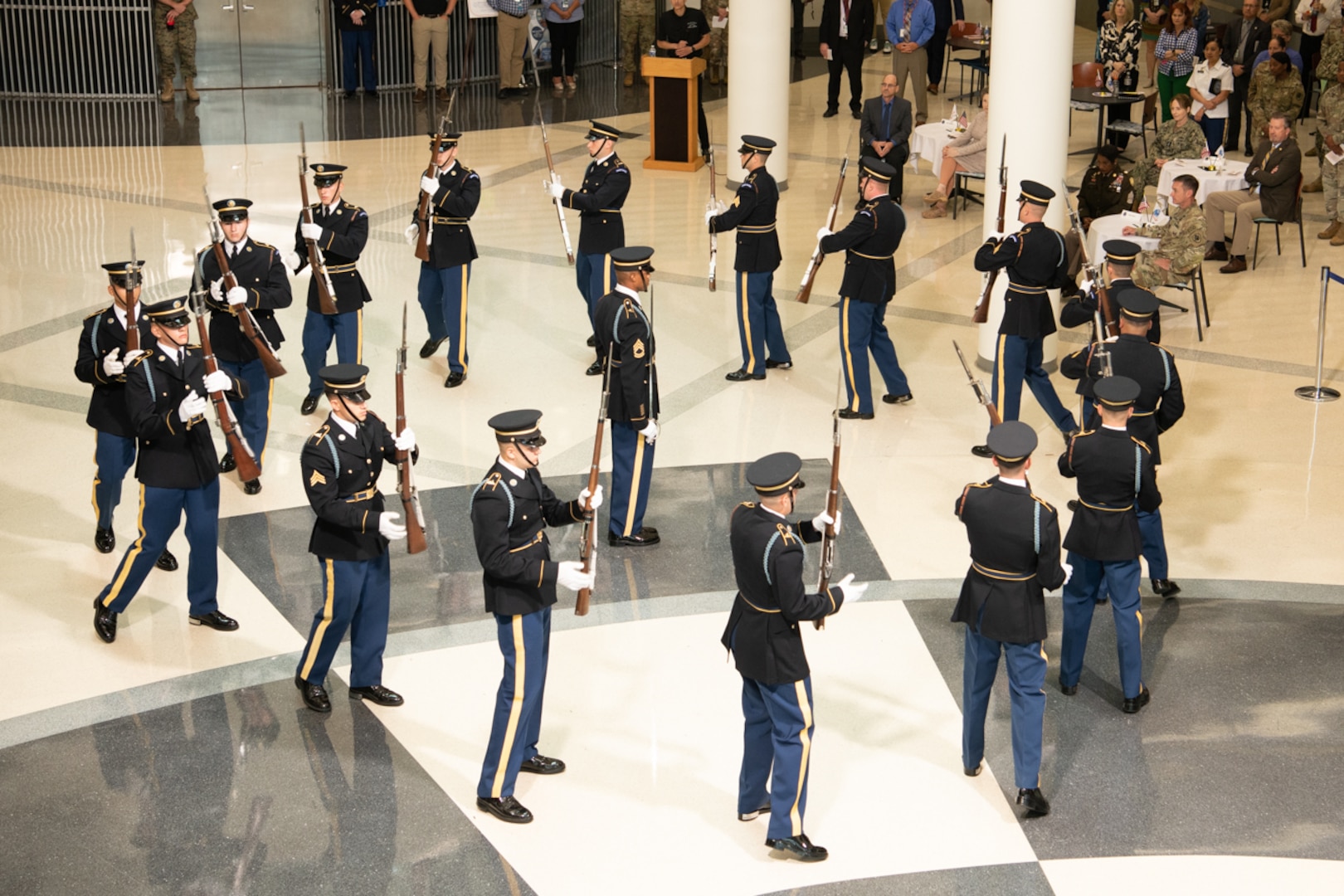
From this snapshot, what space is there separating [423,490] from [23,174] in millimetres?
8602

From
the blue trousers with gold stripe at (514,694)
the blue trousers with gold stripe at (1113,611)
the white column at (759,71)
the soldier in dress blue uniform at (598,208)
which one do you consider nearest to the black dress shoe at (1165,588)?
the blue trousers with gold stripe at (1113,611)

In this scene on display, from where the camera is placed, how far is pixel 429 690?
6.75 meters

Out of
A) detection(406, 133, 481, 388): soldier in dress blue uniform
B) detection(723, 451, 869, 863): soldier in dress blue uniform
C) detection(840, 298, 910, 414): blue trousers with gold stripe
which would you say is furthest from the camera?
detection(406, 133, 481, 388): soldier in dress blue uniform

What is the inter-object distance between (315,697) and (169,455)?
1.33 meters

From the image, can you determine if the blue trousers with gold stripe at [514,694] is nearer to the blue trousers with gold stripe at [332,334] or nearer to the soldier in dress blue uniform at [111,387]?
the soldier in dress blue uniform at [111,387]

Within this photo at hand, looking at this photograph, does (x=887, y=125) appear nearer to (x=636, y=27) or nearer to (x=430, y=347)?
(x=430, y=347)

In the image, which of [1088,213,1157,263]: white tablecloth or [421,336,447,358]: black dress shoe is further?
[1088,213,1157,263]: white tablecloth

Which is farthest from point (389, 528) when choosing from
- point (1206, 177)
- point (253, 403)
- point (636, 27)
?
point (636, 27)

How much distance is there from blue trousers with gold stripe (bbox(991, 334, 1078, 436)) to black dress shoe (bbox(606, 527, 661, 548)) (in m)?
2.43

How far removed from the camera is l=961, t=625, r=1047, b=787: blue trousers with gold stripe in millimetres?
5836

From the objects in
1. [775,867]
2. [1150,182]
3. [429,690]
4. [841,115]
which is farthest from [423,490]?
[841,115]

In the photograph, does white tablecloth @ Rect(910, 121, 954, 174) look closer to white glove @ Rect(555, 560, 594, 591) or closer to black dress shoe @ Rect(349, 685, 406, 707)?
black dress shoe @ Rect(349, 685, 406, 707)

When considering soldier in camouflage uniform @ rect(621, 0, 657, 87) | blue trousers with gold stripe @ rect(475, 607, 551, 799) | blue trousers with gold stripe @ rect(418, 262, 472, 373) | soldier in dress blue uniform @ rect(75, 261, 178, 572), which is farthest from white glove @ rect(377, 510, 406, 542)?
soldier in camouflage uniform @ rect(621, 0, 657, 87)

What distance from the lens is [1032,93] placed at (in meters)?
9.68
